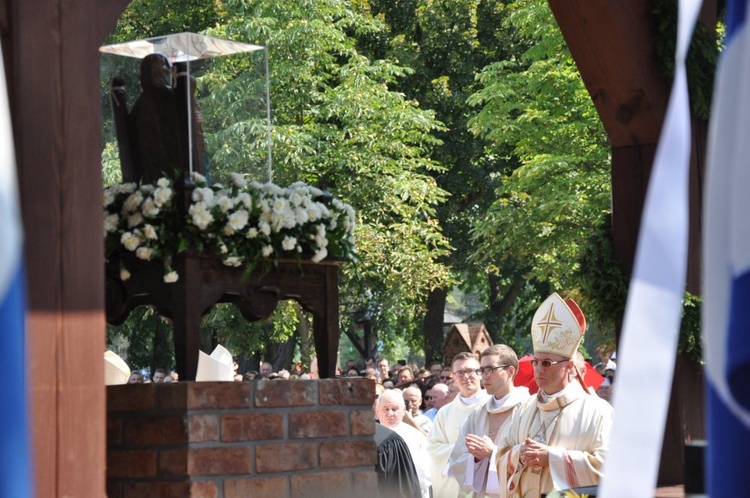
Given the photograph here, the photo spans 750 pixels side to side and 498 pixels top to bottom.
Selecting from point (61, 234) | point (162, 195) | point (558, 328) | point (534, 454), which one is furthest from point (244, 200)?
point (558, 328)

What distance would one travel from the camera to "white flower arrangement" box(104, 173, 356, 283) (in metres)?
4.23

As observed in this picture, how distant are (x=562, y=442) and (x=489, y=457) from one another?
79cm

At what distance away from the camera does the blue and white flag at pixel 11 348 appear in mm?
1032

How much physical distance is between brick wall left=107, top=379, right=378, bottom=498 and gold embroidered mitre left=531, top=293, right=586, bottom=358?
2646mm

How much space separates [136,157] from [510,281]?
82.9 feet

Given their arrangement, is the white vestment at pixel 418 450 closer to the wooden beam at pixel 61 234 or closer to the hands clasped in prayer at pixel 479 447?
the hands clasped in prayer at pixel 479 447

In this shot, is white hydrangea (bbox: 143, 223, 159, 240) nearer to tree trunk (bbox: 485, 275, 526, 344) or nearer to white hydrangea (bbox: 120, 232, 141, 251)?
white hydrangea (bbox: 120, 232, 141, 251)

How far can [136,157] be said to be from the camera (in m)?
4.55

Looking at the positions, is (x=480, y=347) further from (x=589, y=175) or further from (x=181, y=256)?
(x=181, y=256)

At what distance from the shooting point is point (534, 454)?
6.61 metres

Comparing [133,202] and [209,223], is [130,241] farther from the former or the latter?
[209,223]

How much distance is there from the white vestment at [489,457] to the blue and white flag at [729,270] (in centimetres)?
637

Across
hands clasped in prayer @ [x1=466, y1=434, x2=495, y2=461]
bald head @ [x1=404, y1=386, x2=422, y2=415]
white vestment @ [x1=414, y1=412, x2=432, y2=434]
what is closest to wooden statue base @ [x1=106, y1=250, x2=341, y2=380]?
hands clasped in prayer @ [x1=466, y1=434, x2=495, y2=461]

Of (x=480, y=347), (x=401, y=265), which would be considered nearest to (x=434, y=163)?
(x=401, y=265)
